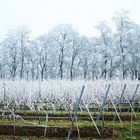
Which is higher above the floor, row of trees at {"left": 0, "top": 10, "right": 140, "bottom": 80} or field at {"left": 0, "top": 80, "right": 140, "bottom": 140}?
row of trees at {"left": 0, "top": 10, "right": 140, "bottom": 80}

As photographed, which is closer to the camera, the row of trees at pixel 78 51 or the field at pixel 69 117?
the field at pixel 69 117

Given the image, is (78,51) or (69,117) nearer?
(69,117)

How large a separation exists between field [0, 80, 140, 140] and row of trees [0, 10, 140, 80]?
79.6 feet

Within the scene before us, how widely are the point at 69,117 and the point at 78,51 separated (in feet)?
176

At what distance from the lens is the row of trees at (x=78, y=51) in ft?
182

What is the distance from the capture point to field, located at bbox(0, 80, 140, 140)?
14.8 metres

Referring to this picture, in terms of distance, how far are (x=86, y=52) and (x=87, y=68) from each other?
23.2ft

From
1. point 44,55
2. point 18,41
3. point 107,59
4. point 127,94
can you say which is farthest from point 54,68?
point 127,94

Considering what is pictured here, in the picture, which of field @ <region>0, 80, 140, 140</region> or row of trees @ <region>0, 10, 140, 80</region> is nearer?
field @ <region>0, 80, 140, 140</region>

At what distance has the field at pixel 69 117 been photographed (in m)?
14.8

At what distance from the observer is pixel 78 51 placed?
2753 inches

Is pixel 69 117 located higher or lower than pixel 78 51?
lower

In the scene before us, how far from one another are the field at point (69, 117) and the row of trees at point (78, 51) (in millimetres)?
24273

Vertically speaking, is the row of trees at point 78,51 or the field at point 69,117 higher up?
the row of trees at point 78,51
